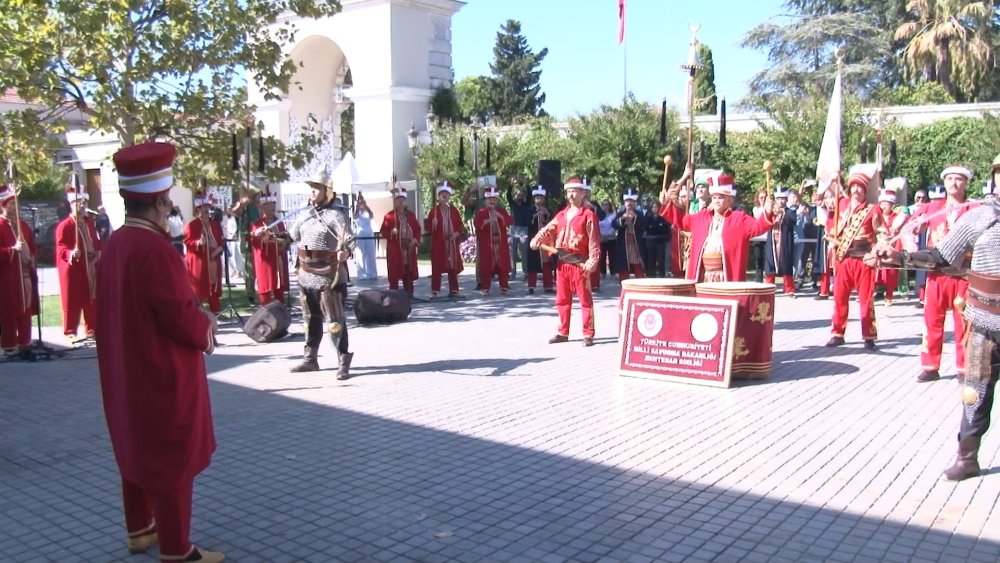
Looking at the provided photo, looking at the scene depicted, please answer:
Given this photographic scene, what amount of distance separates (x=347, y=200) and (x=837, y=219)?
13.8 meters

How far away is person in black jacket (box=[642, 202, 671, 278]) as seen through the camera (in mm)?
18406

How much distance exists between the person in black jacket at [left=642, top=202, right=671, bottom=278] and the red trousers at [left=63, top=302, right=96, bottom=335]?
10.7 m

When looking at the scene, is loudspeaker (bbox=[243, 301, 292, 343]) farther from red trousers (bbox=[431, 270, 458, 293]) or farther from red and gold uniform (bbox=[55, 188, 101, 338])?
red trousers (bbox=[431, 270, 458, 293])

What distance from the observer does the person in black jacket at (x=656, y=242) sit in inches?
725

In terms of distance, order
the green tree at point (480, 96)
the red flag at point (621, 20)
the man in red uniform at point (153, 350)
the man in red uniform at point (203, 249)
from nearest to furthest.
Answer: the man in red uniform at point (153, 350) → the man in red uniform at point (203, 249) → the red flag at point (621, 20) → the green tree at point (480, 96)

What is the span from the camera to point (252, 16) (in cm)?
1455

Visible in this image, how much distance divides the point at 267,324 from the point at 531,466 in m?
6.38

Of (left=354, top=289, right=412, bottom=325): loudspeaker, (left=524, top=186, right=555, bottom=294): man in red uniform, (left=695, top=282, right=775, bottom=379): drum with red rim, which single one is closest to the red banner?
(left=695, top=282, right=775, bottom=379): drum with red rim

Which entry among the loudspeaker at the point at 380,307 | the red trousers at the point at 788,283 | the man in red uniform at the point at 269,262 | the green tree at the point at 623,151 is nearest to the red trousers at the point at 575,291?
the loudspeaker at the point at 380,307

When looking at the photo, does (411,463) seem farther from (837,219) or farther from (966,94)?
(966,94)

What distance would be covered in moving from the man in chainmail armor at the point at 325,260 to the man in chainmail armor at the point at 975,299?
17.6 ft

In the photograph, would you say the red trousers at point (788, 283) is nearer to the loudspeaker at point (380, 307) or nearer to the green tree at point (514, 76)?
the loudspeaker at point (380, 307)

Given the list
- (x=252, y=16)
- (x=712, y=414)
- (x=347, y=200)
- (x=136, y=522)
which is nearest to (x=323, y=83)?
(x=347, y=200)

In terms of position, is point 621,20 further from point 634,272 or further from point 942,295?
point 942,295
